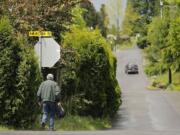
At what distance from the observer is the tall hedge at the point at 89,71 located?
26.2m

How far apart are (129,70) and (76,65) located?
234 feet

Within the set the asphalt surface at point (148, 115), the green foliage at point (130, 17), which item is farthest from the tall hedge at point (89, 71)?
the green foliage at point (130, 17)

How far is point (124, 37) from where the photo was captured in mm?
156375

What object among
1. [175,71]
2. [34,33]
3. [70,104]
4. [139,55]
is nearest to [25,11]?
[34,33]

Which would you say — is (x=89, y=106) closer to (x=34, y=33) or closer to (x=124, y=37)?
(x=34, y=33)

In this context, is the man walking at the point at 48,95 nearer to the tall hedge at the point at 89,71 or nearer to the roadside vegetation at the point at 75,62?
the roadside vegetation at the point at 75,62

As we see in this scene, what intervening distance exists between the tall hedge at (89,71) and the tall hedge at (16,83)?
4.90 meters

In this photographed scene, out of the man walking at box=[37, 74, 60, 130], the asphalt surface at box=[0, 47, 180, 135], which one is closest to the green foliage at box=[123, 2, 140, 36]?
the asphalt surface at box=[0, 47, 180, 135]

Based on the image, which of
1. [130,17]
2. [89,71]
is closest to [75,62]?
[89,71]

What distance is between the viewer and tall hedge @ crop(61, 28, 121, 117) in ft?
85.9

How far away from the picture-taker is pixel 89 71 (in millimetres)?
26422

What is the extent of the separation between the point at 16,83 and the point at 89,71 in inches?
231

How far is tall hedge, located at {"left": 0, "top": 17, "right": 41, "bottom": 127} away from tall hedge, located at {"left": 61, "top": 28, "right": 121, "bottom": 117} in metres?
4.90

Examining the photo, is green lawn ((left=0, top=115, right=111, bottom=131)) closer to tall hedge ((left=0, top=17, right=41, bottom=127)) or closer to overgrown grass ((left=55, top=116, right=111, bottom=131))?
overgrown grass ((left=55, top=116, right=111, bottom=131))
